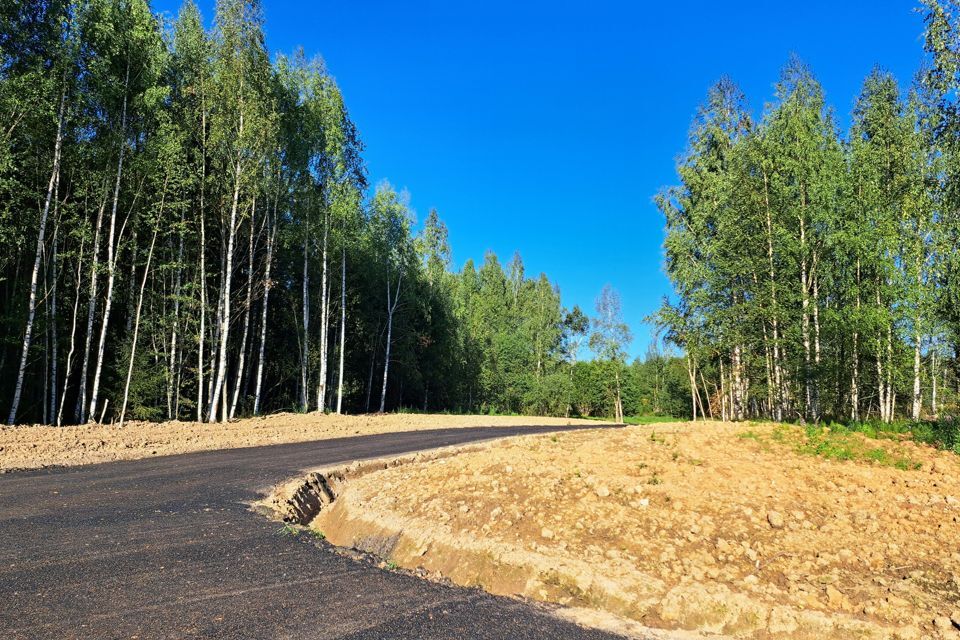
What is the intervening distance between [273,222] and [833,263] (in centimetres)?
2092

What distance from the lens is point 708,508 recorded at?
5195 millimetres

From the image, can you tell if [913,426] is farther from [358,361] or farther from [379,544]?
[358,361]

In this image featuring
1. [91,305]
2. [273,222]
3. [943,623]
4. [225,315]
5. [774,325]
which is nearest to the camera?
[943,623]

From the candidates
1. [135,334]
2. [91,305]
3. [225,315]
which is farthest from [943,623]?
[135,334]

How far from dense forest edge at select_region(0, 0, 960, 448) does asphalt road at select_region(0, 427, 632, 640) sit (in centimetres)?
912

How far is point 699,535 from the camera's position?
461cm

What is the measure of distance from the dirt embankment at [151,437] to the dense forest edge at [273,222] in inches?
96.6

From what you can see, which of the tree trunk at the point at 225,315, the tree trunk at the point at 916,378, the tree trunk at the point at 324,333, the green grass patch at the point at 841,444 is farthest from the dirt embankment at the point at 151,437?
the tree trunk at the point at 916,378

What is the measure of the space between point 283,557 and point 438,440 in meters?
10.2

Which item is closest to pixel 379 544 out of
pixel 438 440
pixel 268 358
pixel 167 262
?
pixel 438 440

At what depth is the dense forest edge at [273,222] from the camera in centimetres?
1385

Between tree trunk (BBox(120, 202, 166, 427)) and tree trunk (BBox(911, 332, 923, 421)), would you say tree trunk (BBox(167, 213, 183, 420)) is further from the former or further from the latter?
tree trunk (BBox(911, 332, 923, 421))

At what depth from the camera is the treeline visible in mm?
14133

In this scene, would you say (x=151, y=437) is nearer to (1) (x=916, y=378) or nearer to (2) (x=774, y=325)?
(2) (x=774, y=325)
